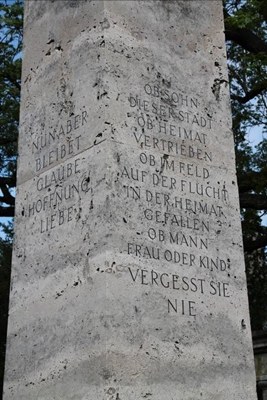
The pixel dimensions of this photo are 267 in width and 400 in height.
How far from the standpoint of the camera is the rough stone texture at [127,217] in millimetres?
6062

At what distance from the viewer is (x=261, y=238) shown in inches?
802

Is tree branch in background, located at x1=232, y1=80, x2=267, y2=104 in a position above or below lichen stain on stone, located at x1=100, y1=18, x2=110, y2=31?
above

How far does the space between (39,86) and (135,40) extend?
1.12 meters

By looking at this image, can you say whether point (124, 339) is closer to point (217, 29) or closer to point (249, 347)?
point (249, 347)

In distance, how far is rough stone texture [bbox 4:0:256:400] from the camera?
19.9ft

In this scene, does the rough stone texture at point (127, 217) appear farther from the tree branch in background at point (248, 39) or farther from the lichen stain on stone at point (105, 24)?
the tree branch in background at point (248, 39)

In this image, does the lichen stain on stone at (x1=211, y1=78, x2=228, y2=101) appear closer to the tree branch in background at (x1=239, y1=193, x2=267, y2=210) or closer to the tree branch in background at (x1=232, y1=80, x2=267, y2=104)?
the tree branch in background at (x1=232, y1=80, x2=267, y2=104)

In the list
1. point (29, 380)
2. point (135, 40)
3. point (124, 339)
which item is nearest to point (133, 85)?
point (135, 40)

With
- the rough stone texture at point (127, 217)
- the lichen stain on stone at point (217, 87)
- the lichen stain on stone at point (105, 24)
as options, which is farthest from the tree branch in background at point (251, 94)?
the lichen stain on stone at point (105, 24)

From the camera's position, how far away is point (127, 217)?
629 cm

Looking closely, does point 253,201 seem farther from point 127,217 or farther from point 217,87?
point 127,217

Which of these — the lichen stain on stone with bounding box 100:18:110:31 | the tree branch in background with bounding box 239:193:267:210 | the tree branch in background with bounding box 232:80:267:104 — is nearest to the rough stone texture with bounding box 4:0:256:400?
the lichen stain on stone with bounding box 100:18:110:31

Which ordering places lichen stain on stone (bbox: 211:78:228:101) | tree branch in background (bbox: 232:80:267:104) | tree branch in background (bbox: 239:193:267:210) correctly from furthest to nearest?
1. tree branch in background (bbox: 232:80:267:104)
2. tree branch in background (bbox: 239:193:267:210)
3. lichen stain on stone (bbox: 211:78:228:101)

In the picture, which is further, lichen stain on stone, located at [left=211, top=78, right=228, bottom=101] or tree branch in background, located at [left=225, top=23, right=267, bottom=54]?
tree branch in background, located at [left=225, top=23, right=267, bottom=54]
